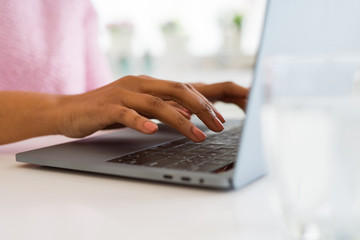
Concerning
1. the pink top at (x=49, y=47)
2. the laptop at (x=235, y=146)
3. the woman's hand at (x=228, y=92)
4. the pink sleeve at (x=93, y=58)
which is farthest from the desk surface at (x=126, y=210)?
the pink sleeve at (x=93, y=58)

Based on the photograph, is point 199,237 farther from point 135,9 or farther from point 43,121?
point 135,9

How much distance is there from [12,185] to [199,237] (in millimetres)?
290

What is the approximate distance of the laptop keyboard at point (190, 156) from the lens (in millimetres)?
539

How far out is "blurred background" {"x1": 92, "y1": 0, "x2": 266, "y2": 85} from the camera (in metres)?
2.96

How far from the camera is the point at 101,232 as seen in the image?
1.33 ft

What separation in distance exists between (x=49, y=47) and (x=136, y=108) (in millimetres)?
700

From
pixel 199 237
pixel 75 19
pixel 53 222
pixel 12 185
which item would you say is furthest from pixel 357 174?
pixel 75 19

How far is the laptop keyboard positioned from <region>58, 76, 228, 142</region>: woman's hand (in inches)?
1.0

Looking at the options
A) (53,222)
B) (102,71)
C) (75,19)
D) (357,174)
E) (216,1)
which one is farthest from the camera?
(216,1)

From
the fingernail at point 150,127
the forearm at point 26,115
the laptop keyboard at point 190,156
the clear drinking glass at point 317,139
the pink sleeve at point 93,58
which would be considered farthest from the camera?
the pink sleeve at point 93,58

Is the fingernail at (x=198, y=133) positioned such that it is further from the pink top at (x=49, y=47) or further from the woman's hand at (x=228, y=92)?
the pink top at (x=49, y=47)

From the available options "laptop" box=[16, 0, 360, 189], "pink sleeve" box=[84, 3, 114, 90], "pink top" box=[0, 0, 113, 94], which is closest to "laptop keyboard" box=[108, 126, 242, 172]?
"laptop" box=[16, 0, 360, 189]

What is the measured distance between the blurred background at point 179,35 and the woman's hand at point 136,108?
85.4 inches

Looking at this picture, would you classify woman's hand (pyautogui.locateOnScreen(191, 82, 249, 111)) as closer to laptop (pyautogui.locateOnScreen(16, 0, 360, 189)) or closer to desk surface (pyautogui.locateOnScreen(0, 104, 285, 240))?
laptop (pyautogui.locateOnScreen(16, 0, 360, 189))
